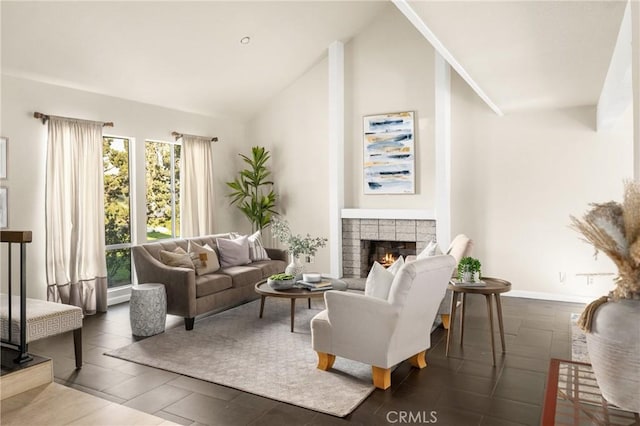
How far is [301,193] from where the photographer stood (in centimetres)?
759

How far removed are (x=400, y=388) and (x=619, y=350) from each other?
7.15ft

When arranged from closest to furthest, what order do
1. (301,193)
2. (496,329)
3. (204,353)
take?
(204,353), (496,329), (301,193)

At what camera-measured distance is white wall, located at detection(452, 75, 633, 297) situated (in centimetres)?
561

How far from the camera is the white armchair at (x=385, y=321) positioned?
3131 mm

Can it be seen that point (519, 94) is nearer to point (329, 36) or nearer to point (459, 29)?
point (459, 29)

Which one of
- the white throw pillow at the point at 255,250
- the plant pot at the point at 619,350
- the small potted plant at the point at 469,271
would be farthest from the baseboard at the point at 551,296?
the plant pot at the point at 619,350

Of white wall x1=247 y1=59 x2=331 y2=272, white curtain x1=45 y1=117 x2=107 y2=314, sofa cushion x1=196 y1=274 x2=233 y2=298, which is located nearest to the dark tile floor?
sofa cushion x1=196 y1=274 x2=233 y2=298

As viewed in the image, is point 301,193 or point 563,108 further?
point 301,193

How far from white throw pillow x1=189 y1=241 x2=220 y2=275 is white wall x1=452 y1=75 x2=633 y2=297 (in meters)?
3.35

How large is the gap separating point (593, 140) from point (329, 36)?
12.7ft

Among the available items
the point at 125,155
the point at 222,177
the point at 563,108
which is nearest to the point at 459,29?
the point at 563,108

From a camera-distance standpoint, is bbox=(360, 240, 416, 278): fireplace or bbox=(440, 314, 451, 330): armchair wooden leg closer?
bbox=(440, 314, 451, 330): armchair wooden leg

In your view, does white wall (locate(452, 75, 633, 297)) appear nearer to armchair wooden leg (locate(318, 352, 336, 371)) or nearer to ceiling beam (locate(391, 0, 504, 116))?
ceiling beam (locate(391, 0, 504, 116))

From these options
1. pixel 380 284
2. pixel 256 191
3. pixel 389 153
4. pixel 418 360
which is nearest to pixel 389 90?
pixel 389 153
